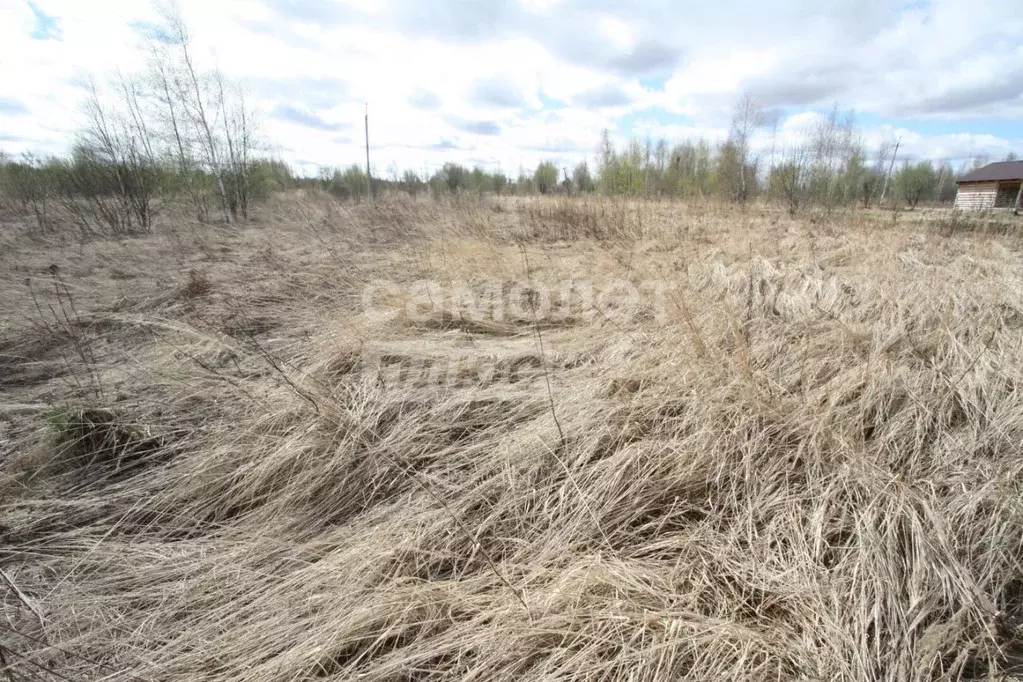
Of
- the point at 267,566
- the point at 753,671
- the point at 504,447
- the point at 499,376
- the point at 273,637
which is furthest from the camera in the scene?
the point at 499,376

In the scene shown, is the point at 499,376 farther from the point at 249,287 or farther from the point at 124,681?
the point at 249,287

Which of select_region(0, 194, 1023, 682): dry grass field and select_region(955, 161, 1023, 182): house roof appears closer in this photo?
select_region(0, 194, 1023, 682): dry grass field

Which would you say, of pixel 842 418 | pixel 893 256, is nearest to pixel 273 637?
pixel 842 418

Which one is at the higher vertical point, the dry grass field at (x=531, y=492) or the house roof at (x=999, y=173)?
the house roof at (x=999, y=173)

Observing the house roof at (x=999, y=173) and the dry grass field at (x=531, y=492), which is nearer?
the dry grass field at (x=531, y=492)

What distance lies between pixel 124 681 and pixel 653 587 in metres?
1.39

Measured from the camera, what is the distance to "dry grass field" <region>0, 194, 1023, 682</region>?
1.11m

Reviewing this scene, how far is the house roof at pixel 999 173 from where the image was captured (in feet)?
62.7

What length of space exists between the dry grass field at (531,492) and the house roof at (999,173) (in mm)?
25156

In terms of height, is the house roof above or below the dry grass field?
above

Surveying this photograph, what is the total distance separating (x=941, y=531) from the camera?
1243 millimetres

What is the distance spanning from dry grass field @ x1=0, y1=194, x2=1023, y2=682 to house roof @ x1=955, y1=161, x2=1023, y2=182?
2516cm

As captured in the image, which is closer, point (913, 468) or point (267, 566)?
point (267, 566)

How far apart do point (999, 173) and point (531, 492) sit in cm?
3089
